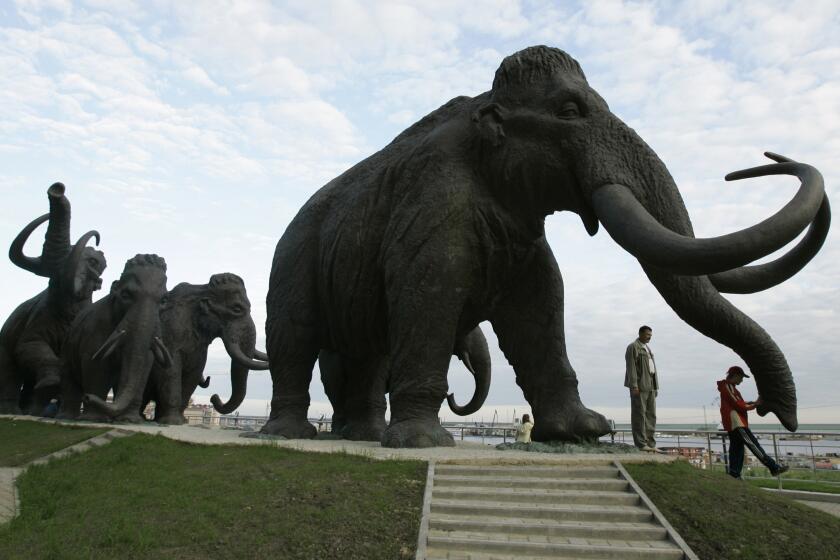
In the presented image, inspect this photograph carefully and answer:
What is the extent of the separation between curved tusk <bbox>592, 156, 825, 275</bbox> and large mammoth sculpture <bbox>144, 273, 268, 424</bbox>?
8.38 meters

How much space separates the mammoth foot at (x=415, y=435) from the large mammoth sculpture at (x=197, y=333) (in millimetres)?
6732

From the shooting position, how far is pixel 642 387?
7688 mm

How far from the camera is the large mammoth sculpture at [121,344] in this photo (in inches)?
413

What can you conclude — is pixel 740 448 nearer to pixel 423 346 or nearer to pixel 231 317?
pixel 423 346

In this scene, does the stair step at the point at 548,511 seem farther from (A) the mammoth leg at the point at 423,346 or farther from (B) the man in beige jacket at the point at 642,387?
(B) the man in beige jacket at the point at 642,387

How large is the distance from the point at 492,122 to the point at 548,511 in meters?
3.32

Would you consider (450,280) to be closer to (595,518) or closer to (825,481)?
(595,518)

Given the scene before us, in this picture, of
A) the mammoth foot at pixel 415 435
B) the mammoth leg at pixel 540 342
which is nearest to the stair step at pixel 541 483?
the mammoth foot at pixel 415 435

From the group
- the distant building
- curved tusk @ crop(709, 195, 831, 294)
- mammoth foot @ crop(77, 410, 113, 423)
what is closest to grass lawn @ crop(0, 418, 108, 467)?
mammoth foot @ crop(77, 410, 113, 423)

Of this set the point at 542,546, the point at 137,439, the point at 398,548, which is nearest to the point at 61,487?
the point at 137,439

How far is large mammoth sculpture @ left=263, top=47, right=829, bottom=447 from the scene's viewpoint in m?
5.32

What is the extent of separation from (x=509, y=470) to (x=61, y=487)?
11.8 ft

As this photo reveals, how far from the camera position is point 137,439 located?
7.32 metres

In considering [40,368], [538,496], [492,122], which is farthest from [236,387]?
[538,496]
